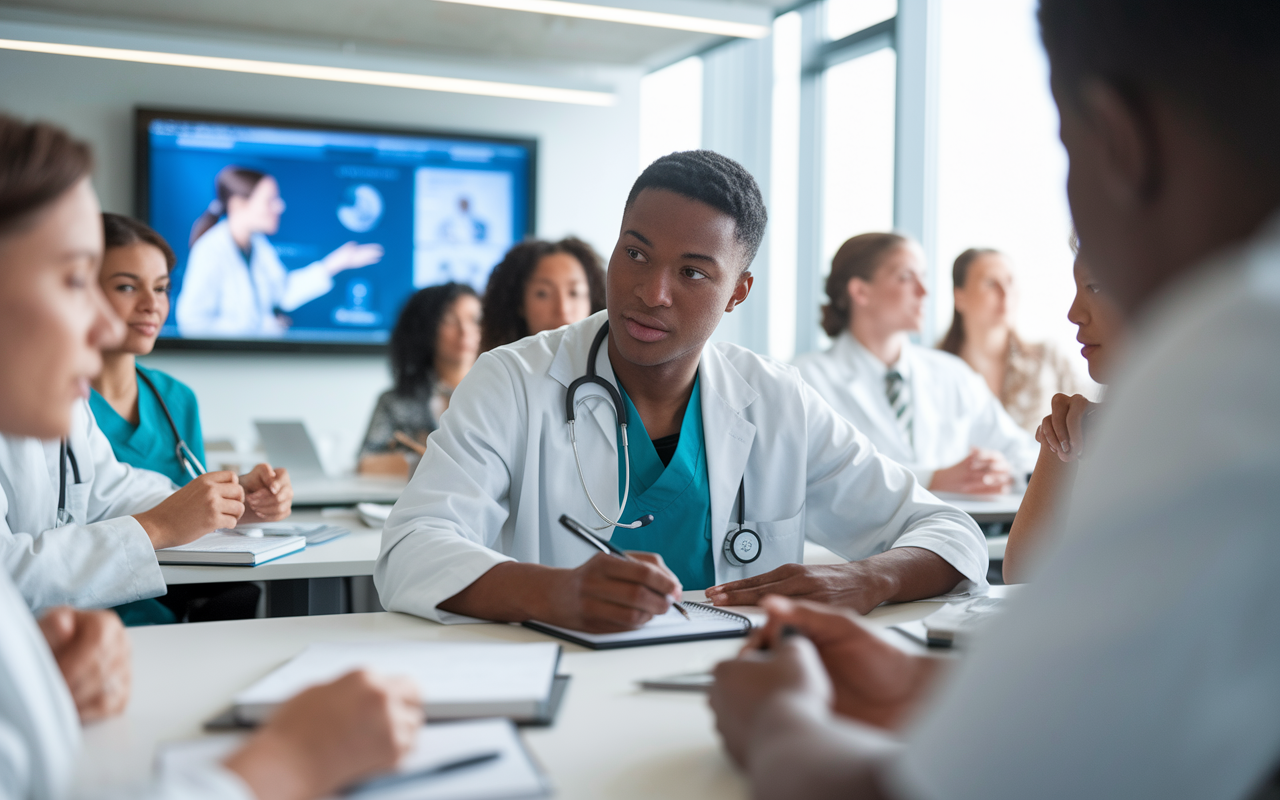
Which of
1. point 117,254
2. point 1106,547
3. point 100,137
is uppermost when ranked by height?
point 100,137

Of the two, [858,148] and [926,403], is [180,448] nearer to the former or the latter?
[926,403]

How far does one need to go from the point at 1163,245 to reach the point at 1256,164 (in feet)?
0.22

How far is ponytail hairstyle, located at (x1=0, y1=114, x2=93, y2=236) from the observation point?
2.58 feet

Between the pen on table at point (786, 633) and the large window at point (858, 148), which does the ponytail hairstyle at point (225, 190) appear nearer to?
the large window at point (858, 148)

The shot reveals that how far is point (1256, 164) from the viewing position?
583 millimetres

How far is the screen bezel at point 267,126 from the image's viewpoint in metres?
5.12

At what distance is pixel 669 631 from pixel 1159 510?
32.7 inches

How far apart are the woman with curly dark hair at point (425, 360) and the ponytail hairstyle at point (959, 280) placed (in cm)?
201

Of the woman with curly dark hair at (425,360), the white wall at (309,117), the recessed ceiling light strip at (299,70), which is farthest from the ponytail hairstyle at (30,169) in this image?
the recessed ceiling light strip at (299,70)

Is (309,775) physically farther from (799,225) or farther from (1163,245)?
(799,225)

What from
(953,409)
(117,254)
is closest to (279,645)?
(117,254)

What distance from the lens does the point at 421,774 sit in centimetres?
74

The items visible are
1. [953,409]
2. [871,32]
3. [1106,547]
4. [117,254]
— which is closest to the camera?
[1106,547]

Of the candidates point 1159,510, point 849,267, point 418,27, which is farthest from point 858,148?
point 1159,510
